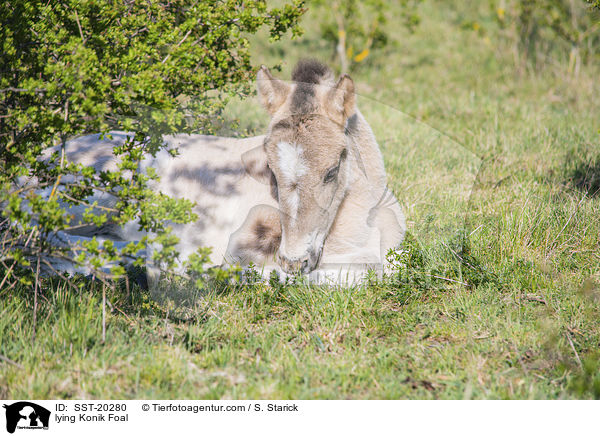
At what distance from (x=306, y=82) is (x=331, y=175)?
0.83 metres

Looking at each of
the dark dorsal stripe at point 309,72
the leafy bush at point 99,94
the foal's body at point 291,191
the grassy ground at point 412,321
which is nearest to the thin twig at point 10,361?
the grassy ground at point 412,321

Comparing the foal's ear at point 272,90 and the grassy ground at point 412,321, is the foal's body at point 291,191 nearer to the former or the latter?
the foal's ear at point 272,90

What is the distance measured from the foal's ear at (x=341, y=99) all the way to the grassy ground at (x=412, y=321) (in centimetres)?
85

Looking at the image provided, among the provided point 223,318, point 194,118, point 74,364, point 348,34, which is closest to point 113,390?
point 74,364

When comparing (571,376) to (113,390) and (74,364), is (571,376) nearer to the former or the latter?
(113,390)

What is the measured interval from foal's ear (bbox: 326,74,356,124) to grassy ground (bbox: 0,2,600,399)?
850 mm

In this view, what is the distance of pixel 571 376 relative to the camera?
3.34 meters

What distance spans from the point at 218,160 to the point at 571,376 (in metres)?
3.31

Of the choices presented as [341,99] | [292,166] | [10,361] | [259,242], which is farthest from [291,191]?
[10,361]

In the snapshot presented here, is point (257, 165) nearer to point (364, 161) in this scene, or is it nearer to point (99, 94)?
point (364, 161)

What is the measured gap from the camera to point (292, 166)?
13.1 feet

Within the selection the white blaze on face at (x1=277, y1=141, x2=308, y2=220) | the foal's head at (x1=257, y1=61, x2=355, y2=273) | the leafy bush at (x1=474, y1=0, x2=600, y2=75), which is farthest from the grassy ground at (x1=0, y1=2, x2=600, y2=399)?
the leafy bush at (x1=474, y1=0, x2=600, y2=75)
